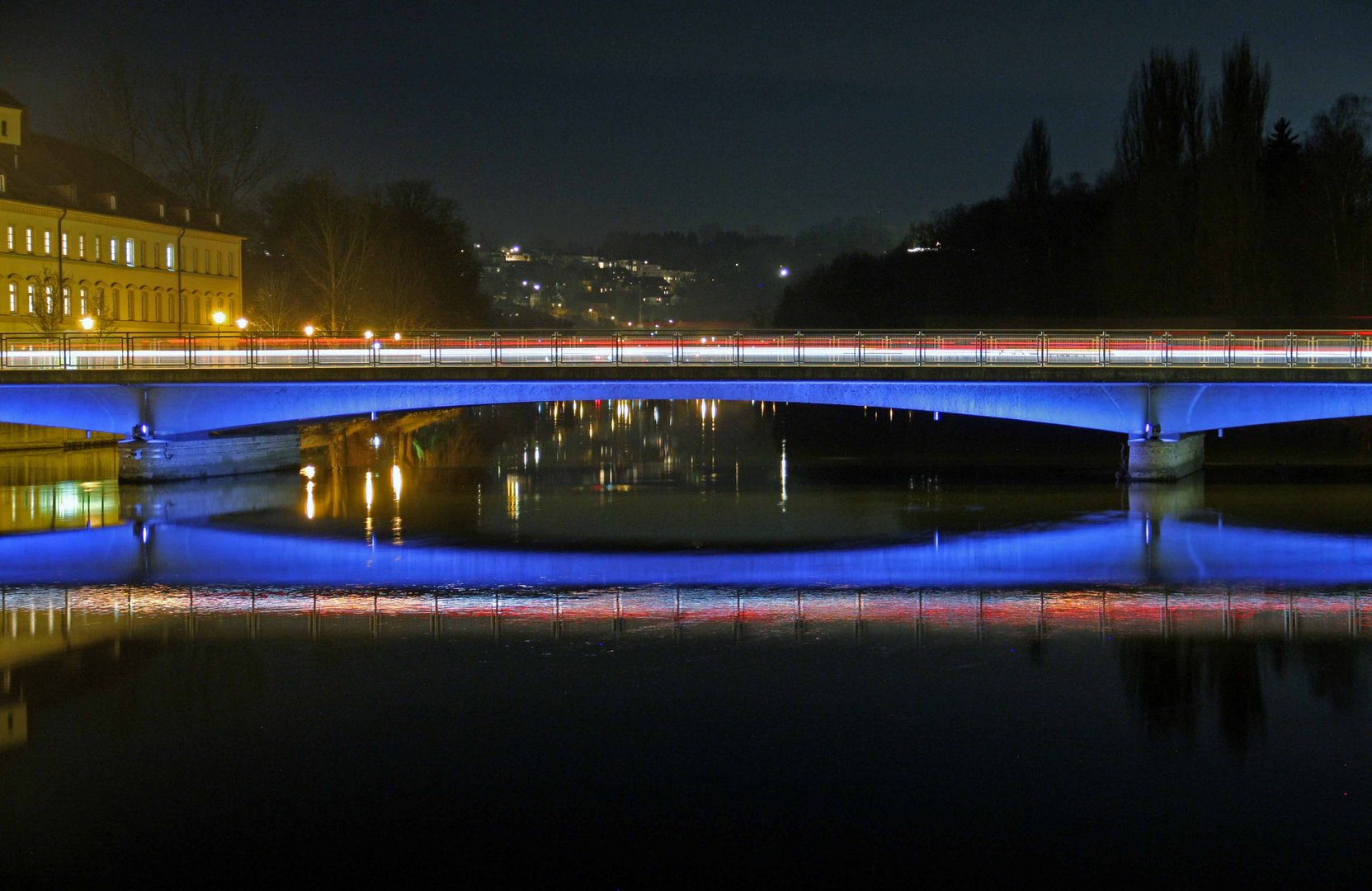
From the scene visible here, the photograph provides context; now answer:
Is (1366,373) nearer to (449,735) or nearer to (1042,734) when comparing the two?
(1042,734)

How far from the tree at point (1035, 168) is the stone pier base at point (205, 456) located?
65.6 meters

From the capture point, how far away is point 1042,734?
1612 cm

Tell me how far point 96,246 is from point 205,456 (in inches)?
1713

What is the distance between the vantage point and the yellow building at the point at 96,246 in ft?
254

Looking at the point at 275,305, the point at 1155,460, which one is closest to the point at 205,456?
the point at 1155,460

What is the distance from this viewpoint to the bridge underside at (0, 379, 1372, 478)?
143 feet

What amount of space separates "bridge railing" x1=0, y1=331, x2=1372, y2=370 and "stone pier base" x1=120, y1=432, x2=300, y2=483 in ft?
8.82

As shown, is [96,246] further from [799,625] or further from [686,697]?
[686,697]

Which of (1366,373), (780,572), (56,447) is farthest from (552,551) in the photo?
(56,447)

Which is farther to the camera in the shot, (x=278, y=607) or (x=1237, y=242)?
(x=1237, y=242)

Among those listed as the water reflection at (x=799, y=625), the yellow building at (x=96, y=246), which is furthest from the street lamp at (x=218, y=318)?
the water reflection at (x=799, y=625)

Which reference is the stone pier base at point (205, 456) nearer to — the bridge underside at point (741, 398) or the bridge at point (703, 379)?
the bridge at point (703, 379)

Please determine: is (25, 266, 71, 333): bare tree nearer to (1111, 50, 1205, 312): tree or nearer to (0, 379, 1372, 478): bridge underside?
(0, 379, 1372, 478): bridge underside

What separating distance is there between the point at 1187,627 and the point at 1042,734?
675 cm
